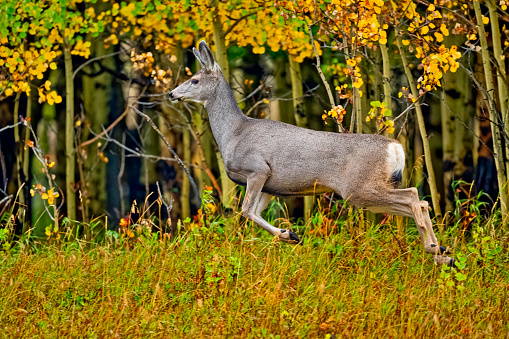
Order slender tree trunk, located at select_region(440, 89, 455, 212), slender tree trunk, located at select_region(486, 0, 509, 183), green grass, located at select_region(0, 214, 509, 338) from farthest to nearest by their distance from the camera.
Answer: slender tree trunk, located at select_region(440, 89, 455, 212), slender tree trunk, located at select_region(486, 0, 509, 183), green grass, located at select_region(0, 214, 509, 338)

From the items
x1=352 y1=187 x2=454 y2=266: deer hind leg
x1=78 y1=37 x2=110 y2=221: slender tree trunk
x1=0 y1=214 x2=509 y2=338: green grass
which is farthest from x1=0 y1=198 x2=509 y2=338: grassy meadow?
x1=78 y1=37 x2=110 y2=221: slender tree trunk

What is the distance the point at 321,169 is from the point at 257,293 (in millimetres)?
1139

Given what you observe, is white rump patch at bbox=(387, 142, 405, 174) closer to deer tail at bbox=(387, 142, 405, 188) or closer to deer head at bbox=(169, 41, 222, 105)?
deer tail at bbox=(387, 142, 405, 188)

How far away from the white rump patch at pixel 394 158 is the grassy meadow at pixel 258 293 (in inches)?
35.0

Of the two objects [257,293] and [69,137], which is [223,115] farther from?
[69,137]

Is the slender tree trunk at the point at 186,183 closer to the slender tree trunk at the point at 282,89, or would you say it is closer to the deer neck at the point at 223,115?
the slender tree trunk at the point at 282,89

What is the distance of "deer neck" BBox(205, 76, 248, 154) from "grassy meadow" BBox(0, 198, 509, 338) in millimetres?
831

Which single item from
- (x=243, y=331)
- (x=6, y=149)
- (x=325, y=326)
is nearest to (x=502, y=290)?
(x=325, y=326)

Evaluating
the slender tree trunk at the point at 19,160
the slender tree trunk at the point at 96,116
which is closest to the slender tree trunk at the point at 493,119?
the slender tree trunk at the point at 96,116

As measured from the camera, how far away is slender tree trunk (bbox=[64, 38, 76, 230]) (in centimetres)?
1038

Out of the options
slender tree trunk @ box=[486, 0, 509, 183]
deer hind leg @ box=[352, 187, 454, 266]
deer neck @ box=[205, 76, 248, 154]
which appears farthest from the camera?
slender tree trunk @ box=[486, 0, 509, 183]

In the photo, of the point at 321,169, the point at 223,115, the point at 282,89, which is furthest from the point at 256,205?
the point at 282,89

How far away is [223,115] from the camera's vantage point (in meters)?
6.22

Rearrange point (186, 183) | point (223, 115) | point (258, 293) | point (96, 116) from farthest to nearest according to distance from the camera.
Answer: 1. point (186, 183)
2. point (96, 116)
3. point (223, 115)
4. point (258, 293)
